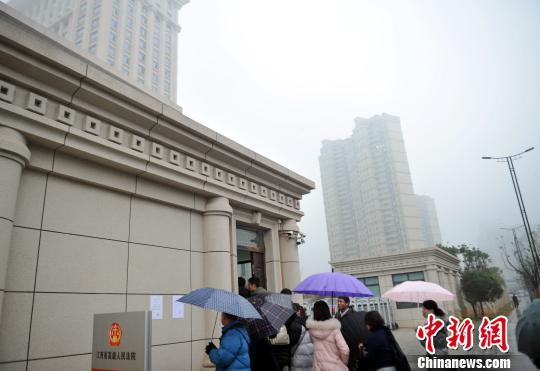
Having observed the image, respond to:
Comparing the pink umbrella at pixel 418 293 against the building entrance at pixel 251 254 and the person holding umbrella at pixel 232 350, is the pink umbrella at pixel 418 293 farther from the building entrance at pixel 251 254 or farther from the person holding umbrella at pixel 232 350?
the person holding umbrella at pixel 232 350

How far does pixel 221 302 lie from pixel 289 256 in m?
6.34

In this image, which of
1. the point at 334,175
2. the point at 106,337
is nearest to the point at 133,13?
the point at 334,175

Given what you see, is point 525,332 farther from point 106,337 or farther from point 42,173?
point 42,173

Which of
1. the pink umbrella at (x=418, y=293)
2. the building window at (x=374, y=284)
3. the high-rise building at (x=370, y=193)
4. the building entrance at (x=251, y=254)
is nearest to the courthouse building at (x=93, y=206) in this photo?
the building entrance at (x=251, y=254)

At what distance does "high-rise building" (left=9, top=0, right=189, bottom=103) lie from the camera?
62.1 metres

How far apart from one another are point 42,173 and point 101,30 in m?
65.2

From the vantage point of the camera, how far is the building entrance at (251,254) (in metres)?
9.47

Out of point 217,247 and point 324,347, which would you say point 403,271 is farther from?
point 324,347

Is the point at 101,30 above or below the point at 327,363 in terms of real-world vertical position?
above

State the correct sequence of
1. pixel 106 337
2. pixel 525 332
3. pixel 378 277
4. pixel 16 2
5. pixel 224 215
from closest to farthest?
pixel 525 332
pixel 106 337
pixel 224 215
pixel 378 277
pixel 16 2

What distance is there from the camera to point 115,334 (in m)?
3.89

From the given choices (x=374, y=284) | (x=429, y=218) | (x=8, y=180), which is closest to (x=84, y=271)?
(x=8, y=180)

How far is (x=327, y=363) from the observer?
4867 millimetres

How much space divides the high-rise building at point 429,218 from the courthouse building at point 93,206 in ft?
237
